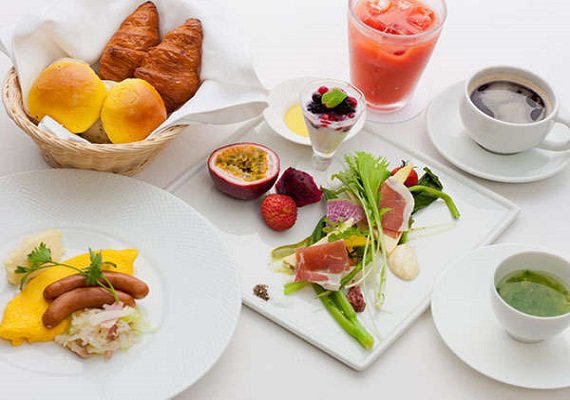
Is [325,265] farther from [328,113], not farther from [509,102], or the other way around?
[509,102]

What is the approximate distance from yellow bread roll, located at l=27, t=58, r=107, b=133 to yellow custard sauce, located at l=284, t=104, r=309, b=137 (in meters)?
0.43

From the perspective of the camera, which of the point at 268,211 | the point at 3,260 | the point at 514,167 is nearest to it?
the point at 3,260

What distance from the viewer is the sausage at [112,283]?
1.39 metres

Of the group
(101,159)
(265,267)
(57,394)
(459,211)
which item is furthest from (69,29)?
(459,211)

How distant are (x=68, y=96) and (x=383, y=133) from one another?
0.71 metres

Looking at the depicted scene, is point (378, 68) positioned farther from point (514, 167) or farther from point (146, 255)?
point (146, 255)

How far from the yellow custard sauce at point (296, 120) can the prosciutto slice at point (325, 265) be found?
38 cm

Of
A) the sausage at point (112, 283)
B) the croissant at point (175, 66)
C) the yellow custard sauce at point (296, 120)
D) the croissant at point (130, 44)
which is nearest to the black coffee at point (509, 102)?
the yellow custard sauce at point (296, 120)

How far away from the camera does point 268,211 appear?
5.31 ft

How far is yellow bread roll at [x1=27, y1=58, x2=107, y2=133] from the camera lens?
5.18 feet

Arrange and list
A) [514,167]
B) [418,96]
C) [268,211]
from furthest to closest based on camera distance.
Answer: [418,96]
[514,167]
[268,211]

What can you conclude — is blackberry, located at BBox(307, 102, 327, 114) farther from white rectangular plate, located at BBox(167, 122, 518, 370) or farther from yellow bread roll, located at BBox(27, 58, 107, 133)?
yellow bread roll, located at BBox(27, 58, 107, 133)

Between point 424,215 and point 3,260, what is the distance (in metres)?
0.83

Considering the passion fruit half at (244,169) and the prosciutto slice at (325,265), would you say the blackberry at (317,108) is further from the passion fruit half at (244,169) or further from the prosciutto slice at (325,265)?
the prosciutto slice at (325,265)
